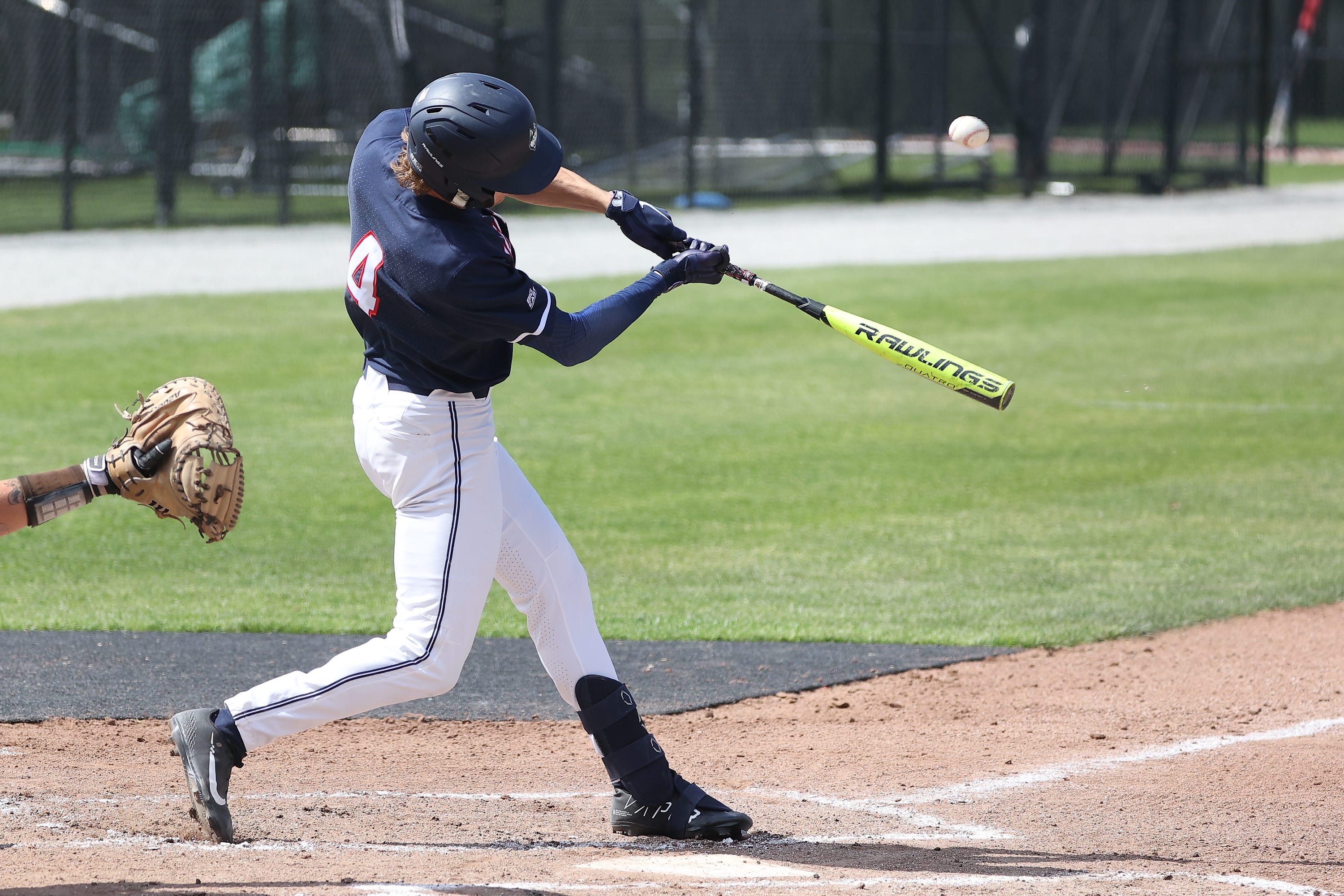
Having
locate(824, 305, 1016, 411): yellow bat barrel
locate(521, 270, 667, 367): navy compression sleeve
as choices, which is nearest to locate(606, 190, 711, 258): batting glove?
locate(521, 270, 667, 367): navy compression sleeve

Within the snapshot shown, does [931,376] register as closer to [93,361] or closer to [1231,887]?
[1231,887]

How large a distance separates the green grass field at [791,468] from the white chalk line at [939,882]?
2627mm

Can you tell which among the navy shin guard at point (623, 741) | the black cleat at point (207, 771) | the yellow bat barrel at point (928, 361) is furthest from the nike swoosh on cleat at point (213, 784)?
the yellow bat barrel at point (928, 361)

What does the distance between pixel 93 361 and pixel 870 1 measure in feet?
52.9

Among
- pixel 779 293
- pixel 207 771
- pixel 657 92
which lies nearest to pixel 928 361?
pixel 779 293

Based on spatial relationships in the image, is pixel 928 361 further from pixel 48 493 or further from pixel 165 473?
pixel 48 493

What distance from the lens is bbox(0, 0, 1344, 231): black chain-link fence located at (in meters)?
19.9

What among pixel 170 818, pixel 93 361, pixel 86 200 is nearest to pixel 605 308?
pixel 170 818

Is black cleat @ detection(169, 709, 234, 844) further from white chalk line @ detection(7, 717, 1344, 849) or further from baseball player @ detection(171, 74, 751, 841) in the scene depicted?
white chalk line @ detection(7, 717, 1344, 849)

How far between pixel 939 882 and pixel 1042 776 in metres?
1.17

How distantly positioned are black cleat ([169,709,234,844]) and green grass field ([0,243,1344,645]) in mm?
2465

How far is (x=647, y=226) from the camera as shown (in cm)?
452

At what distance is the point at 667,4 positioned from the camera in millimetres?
23047

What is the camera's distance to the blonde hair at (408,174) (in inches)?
153
